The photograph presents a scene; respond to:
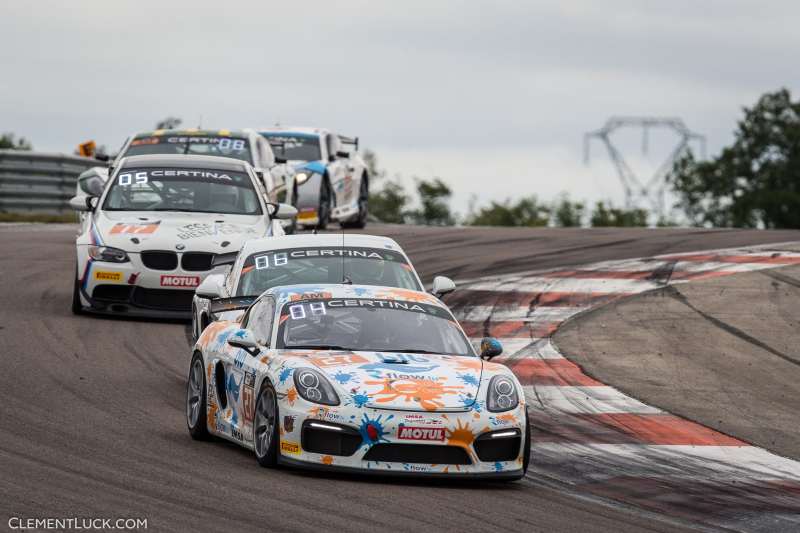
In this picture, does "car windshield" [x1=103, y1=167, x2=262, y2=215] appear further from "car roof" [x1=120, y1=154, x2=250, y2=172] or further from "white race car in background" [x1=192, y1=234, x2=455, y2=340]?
"white race car in background" [x1=192, y1=234, x2=455, y2=340]

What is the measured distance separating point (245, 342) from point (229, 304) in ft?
7.04

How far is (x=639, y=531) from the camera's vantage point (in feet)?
25.9

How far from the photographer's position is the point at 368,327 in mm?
9906

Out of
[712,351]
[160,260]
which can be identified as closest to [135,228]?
[160,260]

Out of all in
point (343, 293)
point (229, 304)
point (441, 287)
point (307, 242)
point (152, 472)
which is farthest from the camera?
point (307, 242)

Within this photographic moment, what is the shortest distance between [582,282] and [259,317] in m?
8.30

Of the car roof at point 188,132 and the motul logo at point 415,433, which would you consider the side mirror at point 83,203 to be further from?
the motul logo at point 415,433

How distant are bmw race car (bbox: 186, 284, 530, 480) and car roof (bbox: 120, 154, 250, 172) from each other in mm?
7399

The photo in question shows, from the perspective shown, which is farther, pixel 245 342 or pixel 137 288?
pixel 137 288

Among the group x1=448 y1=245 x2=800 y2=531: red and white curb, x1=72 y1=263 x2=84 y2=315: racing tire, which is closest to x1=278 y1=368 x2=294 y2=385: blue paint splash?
x1=448 y1=245 x2=800 y2=531: red and white curb

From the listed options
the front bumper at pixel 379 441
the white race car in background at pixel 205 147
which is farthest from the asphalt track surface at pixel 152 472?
the white race car in background at pixel 205 147

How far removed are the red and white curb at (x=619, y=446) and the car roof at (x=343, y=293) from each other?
1211mm

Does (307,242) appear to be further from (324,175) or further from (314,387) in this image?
(324,175)

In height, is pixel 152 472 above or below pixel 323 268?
below
